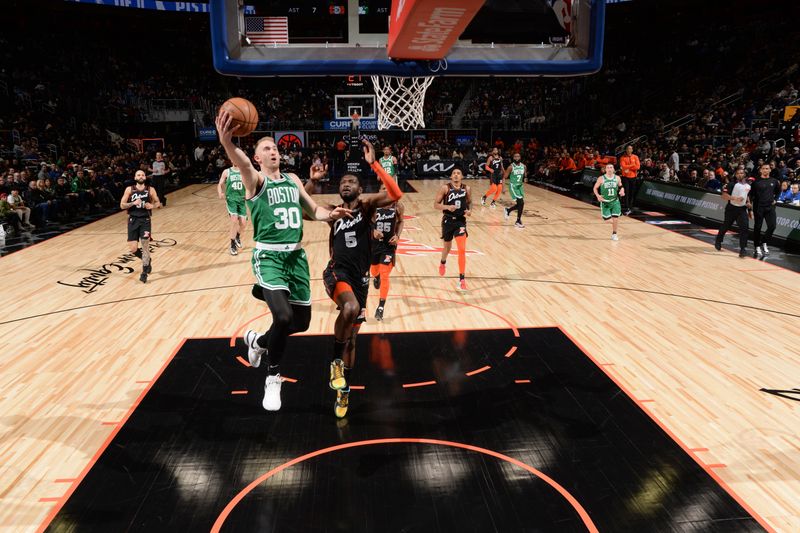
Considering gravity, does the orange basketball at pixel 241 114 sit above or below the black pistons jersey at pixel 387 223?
above

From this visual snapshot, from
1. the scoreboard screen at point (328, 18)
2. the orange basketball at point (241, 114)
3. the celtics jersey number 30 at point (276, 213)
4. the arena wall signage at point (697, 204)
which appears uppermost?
the scoreboard screen at point (328, 18)

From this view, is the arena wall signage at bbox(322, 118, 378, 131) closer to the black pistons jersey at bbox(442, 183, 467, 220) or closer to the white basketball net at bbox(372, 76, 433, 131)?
the white basketball net at bbox(372, 76, 433, 131)

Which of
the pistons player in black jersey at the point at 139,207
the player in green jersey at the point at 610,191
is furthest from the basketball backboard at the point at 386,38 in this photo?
the player in green jersey at the point at 610,191

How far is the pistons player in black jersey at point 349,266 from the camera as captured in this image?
4.66 meters

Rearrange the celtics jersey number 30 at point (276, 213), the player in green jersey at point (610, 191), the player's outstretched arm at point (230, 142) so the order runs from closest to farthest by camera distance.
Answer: the player's outstretched arm at point (230, 142), the celtics jersey number 30 at point (276, 213), the player in green jersey at point (610, 191)

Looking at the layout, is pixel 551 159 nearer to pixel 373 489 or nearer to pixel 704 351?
pixel 704 351

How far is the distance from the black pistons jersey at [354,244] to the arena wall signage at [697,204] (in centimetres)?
1035

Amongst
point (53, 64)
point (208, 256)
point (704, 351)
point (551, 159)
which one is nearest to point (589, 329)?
point (704, 351)

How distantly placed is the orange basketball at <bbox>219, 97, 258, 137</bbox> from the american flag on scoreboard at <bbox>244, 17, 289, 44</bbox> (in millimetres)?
2816

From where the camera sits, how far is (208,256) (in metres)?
11.4

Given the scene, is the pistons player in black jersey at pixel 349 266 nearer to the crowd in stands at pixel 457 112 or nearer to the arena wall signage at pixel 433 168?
the crowd in stands at pixel 457 112

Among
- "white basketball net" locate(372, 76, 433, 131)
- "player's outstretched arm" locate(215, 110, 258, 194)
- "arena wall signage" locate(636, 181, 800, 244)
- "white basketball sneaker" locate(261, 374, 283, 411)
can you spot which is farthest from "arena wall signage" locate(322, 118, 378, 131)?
"white basketball sneaker" locate(261, 374, 283, 411)

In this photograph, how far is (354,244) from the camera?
500cm

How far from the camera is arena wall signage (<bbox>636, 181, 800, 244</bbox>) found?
11.9m
